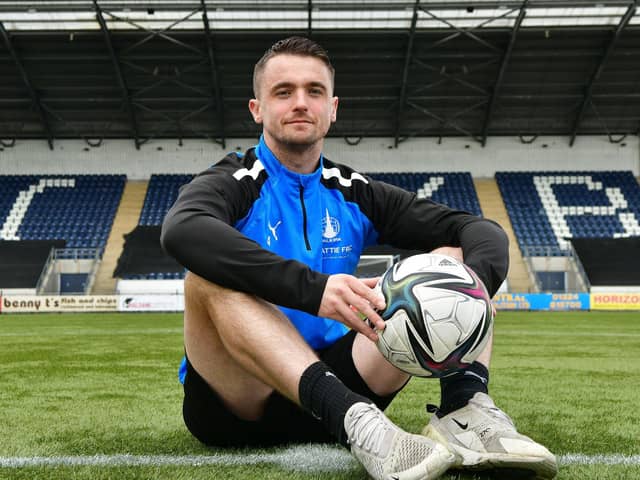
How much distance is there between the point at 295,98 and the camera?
2.53 meters

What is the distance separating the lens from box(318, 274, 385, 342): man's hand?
196 centimetres

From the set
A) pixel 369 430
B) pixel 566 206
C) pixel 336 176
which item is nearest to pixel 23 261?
pixel 566 206

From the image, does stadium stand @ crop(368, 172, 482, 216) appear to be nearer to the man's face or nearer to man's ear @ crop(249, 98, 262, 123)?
man's ear @ crop(249, 98, 262, 123)

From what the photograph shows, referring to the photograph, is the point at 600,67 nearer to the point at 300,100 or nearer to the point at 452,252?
the point at 452,252

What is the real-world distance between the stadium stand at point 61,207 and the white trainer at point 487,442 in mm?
23325

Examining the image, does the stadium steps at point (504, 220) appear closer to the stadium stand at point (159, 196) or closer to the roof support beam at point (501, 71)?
the roof support beam at point (501, 71)

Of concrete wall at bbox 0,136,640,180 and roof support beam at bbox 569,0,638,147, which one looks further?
concrete wall at bbox 0,136,640,180

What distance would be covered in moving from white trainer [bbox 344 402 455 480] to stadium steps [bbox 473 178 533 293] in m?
20.7

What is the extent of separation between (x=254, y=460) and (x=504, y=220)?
24698 mm

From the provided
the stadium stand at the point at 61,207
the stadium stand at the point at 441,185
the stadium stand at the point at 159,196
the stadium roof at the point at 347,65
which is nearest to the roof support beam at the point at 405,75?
the stadium roof at the point at 347,65

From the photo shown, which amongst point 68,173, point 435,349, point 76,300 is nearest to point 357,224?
point 435,349

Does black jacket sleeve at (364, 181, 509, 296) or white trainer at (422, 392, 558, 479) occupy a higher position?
black jacket sleeve at (364, 181, 509, 296)

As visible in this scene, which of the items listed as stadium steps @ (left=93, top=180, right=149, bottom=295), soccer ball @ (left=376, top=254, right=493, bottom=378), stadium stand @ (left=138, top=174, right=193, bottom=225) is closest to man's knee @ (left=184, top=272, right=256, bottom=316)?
soccer ball @ (left=376, top=254, right=493, bottom=378)

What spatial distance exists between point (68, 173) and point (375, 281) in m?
27.6
